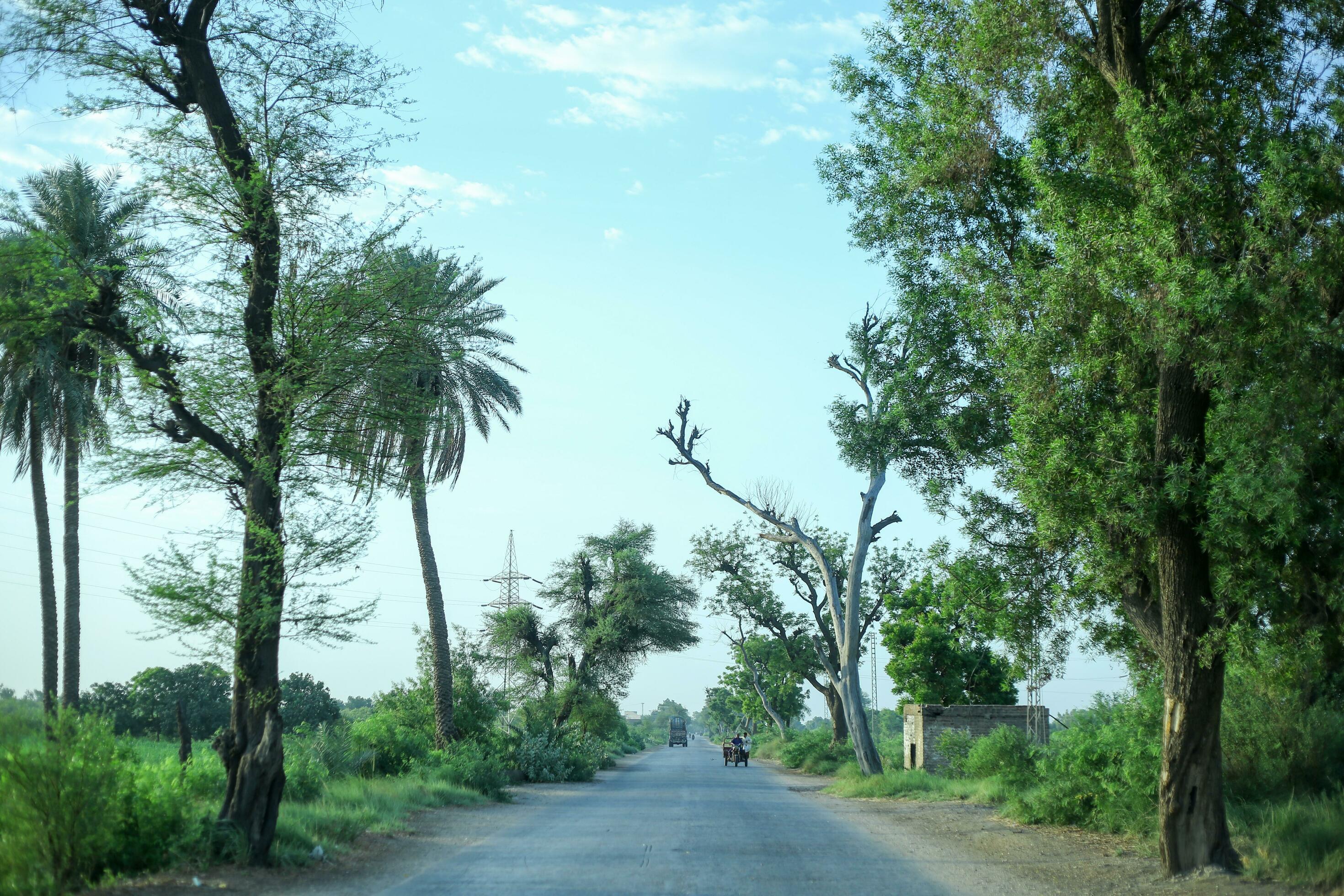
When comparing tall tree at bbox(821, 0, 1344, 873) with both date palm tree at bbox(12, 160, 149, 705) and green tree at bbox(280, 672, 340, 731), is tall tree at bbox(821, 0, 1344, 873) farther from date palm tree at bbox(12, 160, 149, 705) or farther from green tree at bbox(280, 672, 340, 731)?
green tree at bbox(280, 672, 340, 731)

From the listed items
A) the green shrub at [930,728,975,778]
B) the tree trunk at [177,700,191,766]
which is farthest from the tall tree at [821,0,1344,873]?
the green shrub at [930,728,975,778]

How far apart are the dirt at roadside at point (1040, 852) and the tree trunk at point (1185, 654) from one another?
2.00 feet

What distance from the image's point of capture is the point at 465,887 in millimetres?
9336

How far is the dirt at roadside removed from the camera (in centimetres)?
966

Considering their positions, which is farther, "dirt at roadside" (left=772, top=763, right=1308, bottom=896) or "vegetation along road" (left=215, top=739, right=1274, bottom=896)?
"dirt at roadside" (left=772, top=763, right=1308, bottom=896)

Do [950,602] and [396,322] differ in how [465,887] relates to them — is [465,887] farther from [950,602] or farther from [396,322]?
[950,602]

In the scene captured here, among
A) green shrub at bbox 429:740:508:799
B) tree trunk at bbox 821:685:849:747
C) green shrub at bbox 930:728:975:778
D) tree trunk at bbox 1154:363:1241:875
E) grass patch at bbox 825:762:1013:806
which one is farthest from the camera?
tree trunk at bbox 821:685:849:747

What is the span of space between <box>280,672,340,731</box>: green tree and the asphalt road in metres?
32.9

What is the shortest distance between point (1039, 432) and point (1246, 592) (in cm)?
262

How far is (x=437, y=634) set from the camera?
88.8 ft

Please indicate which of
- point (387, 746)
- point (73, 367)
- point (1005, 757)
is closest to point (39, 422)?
point (73, 367)

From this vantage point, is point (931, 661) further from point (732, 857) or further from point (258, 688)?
point (258, 688)

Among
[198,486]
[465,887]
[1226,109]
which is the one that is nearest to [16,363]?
[198,486]

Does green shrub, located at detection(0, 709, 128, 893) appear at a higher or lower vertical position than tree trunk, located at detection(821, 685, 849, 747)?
higher
